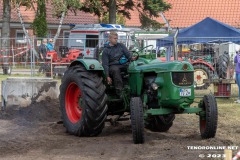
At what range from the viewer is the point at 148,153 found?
7.38m

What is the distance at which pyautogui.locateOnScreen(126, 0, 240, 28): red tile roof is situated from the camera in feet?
129

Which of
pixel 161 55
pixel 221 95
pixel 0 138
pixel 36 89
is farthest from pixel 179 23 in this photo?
pixel 0 138

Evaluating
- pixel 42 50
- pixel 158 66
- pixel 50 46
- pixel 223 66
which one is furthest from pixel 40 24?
pixel 158 66

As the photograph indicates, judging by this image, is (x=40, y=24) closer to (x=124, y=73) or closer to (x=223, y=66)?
(x=223, y=66)

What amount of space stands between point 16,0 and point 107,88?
1744 centimetres

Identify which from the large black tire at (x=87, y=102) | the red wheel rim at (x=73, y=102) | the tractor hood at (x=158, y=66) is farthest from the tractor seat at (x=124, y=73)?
the red wheel rim at (x=73, y=102)

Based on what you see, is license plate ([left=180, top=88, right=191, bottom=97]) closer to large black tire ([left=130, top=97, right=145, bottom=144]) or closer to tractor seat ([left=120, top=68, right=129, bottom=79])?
large black tire ([left=130, top=97, right=145, bottom=144])

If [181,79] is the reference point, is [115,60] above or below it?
above

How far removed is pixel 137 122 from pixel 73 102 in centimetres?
209

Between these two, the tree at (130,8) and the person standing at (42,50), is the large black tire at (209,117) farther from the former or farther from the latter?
the tree at (130,8)

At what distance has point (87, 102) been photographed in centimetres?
871

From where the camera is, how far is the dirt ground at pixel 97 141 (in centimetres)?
727

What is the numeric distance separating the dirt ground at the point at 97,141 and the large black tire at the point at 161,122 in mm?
134

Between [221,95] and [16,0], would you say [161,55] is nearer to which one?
[221,95]
